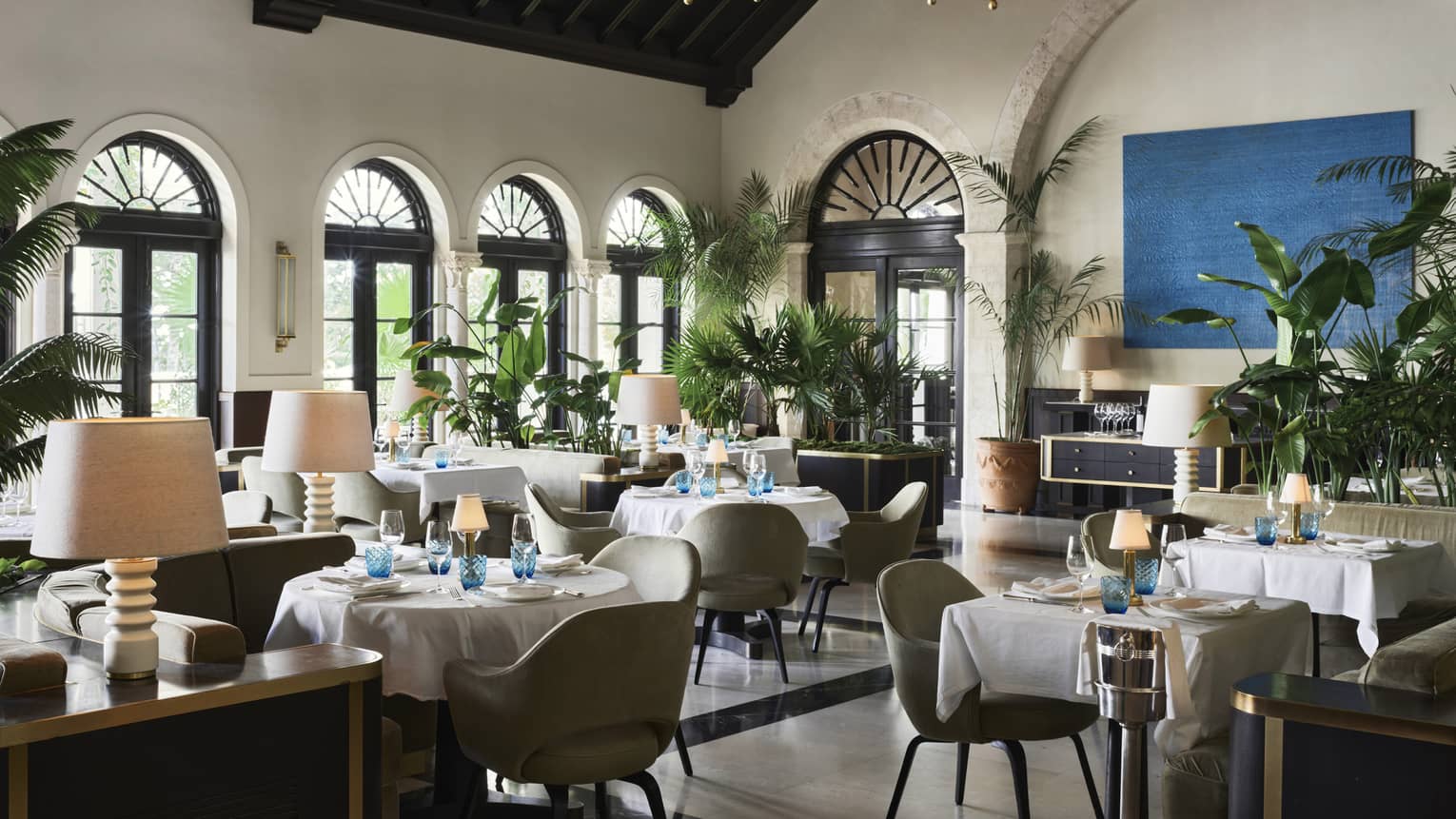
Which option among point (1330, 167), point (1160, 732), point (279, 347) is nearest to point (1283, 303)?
point (1160, 732)

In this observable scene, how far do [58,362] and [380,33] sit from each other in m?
6.33

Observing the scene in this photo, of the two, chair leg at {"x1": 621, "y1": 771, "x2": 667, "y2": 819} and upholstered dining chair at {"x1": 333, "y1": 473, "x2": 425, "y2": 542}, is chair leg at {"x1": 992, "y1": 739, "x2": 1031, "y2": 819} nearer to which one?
chair leg at {"x1": 621, "y1": 771, "x2": 667, "y2": 819}

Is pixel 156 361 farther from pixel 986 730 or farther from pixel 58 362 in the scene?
pixel 986 730

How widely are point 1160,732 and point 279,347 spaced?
936 centimetres

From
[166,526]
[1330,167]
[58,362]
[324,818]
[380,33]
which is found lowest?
[324,818]

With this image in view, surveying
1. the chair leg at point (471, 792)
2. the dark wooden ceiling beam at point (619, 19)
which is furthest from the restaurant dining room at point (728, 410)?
the dark wooden ceiling beam at point (619, 19)

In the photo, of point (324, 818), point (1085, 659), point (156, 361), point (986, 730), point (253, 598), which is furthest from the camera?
point (156, 361)

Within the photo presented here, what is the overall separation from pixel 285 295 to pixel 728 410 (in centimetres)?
419

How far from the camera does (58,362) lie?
6898 millimetres

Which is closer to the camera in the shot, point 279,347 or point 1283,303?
point 1283,303

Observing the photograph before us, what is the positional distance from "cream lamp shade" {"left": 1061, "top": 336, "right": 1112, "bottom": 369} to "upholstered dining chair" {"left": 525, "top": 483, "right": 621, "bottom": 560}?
649cm

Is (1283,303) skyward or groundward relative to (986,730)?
skyward

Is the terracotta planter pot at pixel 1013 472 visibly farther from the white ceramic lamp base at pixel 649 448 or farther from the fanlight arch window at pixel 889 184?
the white ceramic lamp base at pixel 649 448

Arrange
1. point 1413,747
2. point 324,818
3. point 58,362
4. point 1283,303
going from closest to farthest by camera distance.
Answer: point 1413,747, point 324,818, point 58,362, point 1283,303
